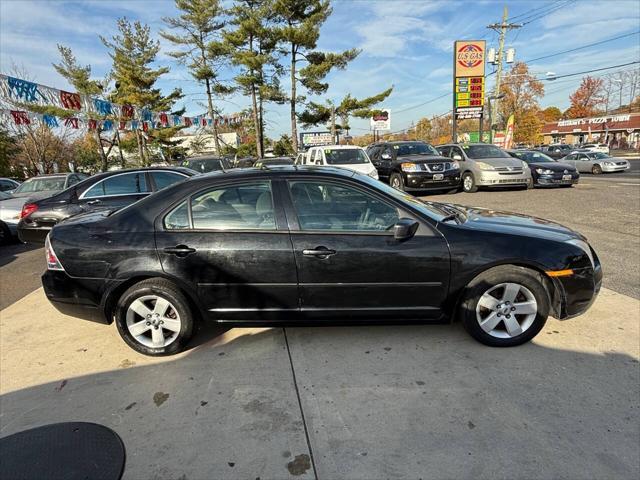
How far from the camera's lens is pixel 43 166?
27516 mm

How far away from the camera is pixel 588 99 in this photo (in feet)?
239

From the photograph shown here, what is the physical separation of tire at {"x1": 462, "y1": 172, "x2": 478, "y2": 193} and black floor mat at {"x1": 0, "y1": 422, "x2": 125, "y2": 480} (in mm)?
12071

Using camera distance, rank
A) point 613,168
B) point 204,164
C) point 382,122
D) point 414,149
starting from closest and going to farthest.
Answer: point 414,149 < point 204,164 < point 613,168 < point 382,122

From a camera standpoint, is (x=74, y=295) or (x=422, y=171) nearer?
(x=74, y=295)

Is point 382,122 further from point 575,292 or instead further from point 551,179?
point 575,292

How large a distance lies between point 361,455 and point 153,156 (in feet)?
135

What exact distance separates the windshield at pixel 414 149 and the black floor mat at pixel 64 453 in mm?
11546

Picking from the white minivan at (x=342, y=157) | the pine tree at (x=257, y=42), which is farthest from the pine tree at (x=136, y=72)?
the white minivan at (x=342, y=157)

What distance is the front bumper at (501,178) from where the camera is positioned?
11688mm

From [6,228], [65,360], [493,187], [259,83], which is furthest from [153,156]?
[65,360]

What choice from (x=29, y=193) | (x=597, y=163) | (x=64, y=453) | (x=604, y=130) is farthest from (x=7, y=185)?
(x=604, y=130)

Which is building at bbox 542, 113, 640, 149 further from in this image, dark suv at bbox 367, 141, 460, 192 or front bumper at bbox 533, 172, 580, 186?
dark suv at bbox 367, 141, 460, 192

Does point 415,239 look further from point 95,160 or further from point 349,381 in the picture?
point 95,160

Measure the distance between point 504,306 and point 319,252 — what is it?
1.55 m
